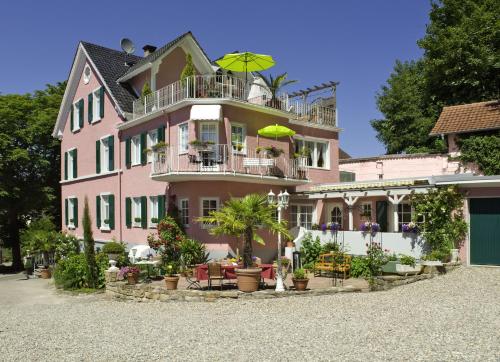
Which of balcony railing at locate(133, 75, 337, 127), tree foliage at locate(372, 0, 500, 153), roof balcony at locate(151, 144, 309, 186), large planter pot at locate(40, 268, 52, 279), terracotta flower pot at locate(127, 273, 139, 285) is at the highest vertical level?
tree foliage at locate(372, 0, 500, 153)

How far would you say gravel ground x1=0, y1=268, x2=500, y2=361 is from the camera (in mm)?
8688

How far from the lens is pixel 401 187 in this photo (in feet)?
63.0

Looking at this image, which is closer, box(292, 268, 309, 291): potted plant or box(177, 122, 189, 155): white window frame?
box(292, 268, 309, 291): potted plant

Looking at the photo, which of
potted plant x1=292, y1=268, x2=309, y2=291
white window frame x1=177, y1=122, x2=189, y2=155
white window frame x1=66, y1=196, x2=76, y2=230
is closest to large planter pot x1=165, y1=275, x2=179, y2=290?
potted plant x1=292, y1=268, x2=309, y2=291

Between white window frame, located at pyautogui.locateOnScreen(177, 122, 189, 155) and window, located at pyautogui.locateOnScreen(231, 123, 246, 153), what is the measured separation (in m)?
2.01

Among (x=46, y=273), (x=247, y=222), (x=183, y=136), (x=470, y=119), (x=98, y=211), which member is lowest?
(x=46, y=273)

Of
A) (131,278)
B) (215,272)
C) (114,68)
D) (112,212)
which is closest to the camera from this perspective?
(215,272)

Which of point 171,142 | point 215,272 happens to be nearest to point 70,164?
point 171,142

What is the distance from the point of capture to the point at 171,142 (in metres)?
22.3

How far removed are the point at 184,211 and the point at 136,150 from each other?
218 inches

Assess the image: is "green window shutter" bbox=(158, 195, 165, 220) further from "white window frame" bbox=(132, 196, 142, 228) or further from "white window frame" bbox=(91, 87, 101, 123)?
"white window frame" bbox=(91, 87, 101, 123)

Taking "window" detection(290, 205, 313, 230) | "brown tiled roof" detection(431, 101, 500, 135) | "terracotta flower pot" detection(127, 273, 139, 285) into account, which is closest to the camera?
"terracotta flower pot" detection(127, 273, 139, 285)

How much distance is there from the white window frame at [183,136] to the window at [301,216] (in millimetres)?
6360

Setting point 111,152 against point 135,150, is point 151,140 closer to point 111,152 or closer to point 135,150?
point 135,150
